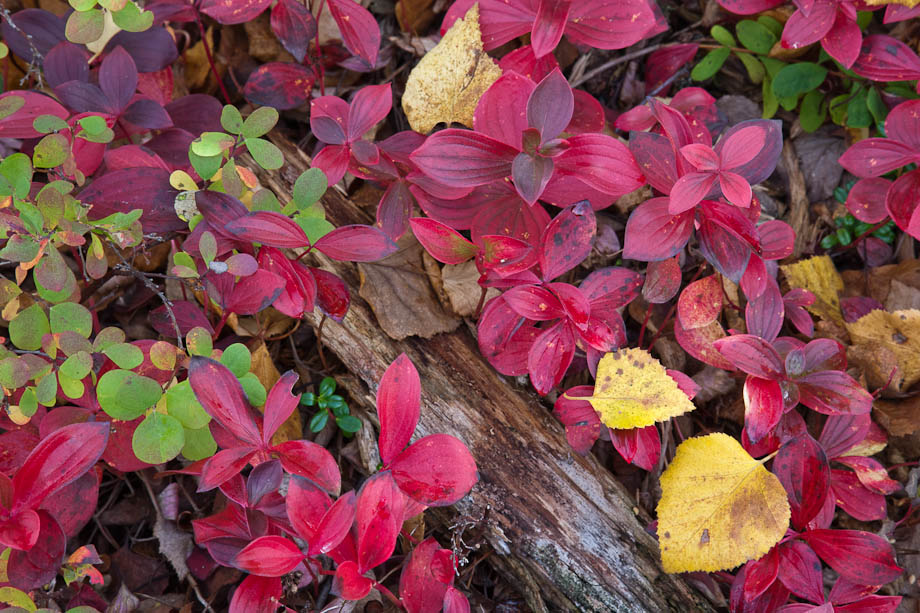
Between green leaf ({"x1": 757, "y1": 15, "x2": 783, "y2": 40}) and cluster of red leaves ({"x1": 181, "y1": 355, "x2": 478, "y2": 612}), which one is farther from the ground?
green leaf ({"x1": 757, "y1": 15, "x2": 783, "y2": 40})

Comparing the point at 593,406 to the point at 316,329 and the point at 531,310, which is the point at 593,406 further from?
the point at 316,329

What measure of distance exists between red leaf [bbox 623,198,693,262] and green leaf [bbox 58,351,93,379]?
118 centimetres

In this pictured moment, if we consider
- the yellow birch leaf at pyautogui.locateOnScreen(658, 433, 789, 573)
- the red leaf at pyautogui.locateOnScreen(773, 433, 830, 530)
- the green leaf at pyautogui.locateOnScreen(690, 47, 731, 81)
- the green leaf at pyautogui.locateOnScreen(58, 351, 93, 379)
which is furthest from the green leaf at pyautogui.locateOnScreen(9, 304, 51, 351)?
the green leaf at pyautogui.locateOnScreen(690, 47, 731, 81)

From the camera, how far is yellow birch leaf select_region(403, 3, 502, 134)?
1.83 m

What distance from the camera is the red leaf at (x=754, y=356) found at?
1538 mm

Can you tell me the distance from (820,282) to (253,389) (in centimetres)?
168

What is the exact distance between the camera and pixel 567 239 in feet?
4.99

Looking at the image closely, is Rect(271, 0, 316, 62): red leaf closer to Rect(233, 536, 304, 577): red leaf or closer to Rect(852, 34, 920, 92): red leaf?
Rect(233, 536, 304, 577): red leaf

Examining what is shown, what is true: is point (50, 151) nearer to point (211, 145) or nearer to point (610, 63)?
point (211, 145)

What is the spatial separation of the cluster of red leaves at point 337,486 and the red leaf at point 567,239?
1.39 ft

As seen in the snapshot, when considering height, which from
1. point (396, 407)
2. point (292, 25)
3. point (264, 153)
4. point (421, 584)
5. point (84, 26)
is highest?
point (84, 26)

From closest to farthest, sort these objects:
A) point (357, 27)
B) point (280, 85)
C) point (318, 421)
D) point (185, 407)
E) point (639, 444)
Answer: point (185, 407) < point (639, 444) < point (318, 421) < point (357, 27) < point (280, 85)

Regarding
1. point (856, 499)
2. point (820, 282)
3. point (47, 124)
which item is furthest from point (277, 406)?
point (820, 282)

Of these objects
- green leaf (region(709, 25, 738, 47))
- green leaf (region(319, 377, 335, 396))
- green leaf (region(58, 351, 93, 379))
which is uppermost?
green leaf (region(709, 25, 738, 47))
